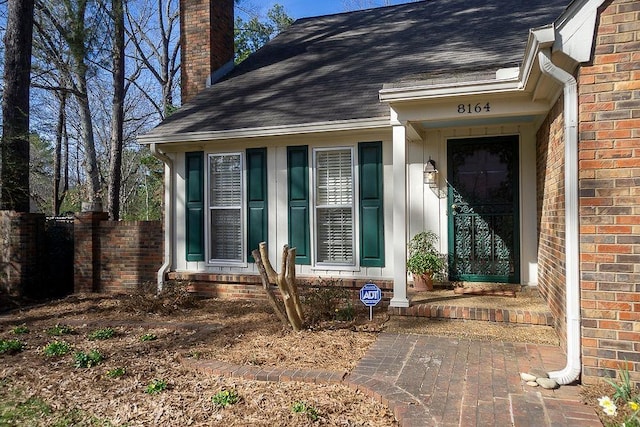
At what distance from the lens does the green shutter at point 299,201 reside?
22.5ft

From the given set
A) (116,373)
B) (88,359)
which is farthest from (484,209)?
(88,359)

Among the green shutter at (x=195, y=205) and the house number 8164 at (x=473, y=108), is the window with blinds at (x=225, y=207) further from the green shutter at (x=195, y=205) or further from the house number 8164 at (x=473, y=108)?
the house number 8164 at (x=473, y=108)

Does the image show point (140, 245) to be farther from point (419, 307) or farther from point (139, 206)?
point (139, 206)

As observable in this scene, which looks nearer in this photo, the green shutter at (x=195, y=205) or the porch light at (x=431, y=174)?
the porch light at (x=431, y=174)

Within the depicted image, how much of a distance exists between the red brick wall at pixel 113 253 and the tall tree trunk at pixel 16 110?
1.54 meters

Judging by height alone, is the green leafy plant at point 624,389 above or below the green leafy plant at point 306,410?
above

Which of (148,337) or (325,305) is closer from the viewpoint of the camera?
(148,337)

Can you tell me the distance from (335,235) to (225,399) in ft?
12.2

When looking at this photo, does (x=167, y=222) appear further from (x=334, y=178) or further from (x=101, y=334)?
(x=334, y=178)

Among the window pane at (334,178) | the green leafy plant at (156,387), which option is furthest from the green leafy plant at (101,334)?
the window pane at (334,178)

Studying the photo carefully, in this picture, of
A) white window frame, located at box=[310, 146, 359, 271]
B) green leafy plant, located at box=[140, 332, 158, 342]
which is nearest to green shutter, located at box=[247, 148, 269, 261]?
white window frame, located at box=[310, 146, 359, 271]

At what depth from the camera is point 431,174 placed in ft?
21.0

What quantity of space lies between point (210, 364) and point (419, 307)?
→ 2502 mm

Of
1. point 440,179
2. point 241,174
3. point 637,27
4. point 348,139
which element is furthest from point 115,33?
point 637,27
